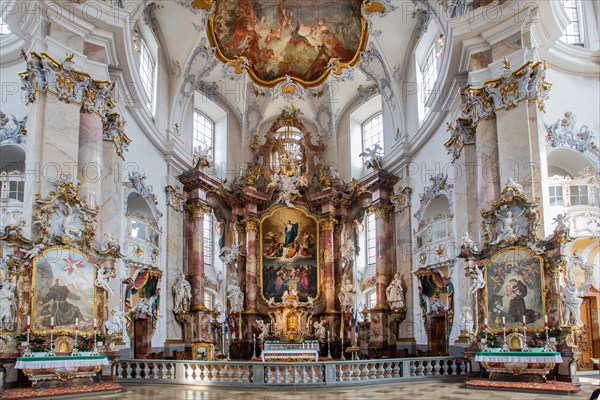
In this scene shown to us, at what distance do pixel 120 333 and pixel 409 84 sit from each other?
1454 centimetres

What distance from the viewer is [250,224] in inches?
1058

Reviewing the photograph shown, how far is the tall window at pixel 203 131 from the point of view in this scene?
27.1 metres

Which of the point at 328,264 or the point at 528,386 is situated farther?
the point at 328,264

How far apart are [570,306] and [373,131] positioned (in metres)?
15.6

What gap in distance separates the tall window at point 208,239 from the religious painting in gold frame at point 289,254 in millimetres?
2189

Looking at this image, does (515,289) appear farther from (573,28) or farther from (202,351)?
(202,351)

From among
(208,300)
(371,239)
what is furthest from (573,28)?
(208,300)

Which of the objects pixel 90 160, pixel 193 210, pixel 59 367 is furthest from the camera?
pixel 193 210

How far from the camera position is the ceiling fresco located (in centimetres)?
2350

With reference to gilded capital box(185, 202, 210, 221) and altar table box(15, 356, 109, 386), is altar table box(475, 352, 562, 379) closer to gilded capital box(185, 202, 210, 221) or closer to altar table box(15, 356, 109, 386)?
altar table box(15, 356, 109, 386)

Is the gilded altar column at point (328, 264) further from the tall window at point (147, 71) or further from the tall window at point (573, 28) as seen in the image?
the tall window at point (573, 28)

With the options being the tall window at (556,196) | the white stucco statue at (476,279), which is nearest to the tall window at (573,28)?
the tall window at (556,196)

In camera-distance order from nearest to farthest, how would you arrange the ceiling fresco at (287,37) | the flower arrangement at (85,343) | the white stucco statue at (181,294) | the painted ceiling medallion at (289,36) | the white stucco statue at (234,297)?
the flower arrangement at (85,343) → the white stucco statue at (181,294) → the painted ceiling medallion at (289,36) → the ceiling fresco at (287,37) → the white stucco statue at (234,297)

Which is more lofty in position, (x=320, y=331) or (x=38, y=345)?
(x=38, y=345)
